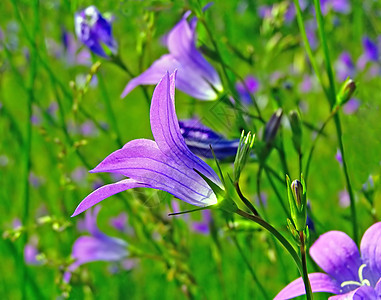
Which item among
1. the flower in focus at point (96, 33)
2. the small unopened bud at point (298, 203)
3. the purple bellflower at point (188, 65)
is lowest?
the small unopened bud at point (298, 203)

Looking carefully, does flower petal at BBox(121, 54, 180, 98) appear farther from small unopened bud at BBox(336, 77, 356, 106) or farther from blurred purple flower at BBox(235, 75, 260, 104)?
blurred purple flower at BBox(235, 75, 260, 104)

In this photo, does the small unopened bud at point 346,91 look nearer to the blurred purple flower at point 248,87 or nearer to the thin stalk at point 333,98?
the thin stalk at point 333,98

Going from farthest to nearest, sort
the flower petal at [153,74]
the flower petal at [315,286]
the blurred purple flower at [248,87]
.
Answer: the blurred purple flower at [248,87] < the flower petal at [153,74] < the flower petal at [315,286]

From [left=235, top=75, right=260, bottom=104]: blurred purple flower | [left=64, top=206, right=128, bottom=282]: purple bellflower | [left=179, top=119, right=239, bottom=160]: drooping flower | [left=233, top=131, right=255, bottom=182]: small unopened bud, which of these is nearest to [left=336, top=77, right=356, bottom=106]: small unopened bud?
[left=179, top=119, right=239, bottom=160]: drooping flower

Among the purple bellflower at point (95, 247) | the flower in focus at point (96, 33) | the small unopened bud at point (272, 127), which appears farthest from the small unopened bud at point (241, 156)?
the purple bellflower at point (95, 247)

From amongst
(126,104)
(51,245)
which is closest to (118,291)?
(51,245)

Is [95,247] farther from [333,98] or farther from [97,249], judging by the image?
[333,98]

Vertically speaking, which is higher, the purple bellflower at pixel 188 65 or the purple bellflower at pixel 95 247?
the purple bellflower at pixel 188 65

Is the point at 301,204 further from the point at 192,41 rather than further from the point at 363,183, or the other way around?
the point at 192,41
